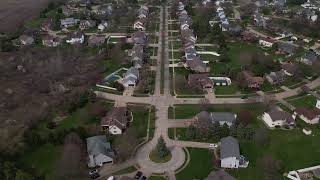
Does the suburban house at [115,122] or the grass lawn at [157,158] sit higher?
the suburban house at [115,122]

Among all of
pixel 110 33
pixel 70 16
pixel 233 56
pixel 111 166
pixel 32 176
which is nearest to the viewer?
pixel 32 176

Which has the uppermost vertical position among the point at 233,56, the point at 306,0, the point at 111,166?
the point at 306,0

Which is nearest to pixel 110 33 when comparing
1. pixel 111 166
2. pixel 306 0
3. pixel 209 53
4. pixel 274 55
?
pixel 209 53

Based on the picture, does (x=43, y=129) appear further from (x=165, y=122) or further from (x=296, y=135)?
(x=296, y=135)

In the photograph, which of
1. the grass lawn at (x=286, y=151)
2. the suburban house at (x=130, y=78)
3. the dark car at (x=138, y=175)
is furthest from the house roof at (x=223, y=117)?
the suburban house at (x=130, y=78)

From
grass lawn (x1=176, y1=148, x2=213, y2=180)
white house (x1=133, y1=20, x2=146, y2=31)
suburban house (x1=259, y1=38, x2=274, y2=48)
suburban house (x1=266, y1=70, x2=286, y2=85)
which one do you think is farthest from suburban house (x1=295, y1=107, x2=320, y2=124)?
white house (x1=133, y1=20, x2=146, y2=31)

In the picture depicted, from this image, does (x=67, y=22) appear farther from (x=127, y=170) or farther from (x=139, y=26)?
(x=127, y=170)

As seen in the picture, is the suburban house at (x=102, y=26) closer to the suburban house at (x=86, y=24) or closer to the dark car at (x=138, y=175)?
the suburban house at (x=86, y=24)

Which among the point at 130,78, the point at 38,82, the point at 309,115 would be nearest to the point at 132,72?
the point at 130,78
